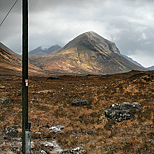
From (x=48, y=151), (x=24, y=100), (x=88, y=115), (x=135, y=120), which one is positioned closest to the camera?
(x=24, y=100)

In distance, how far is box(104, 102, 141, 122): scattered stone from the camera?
11610 mm

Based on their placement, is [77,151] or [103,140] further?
[103,140]

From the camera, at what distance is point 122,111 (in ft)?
39.6

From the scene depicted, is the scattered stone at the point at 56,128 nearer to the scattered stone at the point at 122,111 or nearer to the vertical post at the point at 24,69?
the scattered stone at the point at 122,111

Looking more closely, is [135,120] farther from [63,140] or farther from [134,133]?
[63,140]

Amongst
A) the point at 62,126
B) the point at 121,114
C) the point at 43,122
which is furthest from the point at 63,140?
the point at 121,114

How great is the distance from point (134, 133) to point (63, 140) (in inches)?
182

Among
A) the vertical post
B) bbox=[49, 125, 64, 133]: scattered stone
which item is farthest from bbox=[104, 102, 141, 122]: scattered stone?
the vertical post

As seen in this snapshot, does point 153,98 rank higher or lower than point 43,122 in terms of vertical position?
higher

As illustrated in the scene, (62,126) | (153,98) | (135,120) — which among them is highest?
(153,98)

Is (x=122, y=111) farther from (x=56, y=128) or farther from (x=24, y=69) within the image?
(x=24, y=69)

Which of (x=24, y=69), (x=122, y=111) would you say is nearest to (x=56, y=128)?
(x=122, y=111)

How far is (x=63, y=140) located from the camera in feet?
28.9

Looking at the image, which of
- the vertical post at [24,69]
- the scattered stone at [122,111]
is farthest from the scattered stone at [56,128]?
the vertical post at [24,69]
